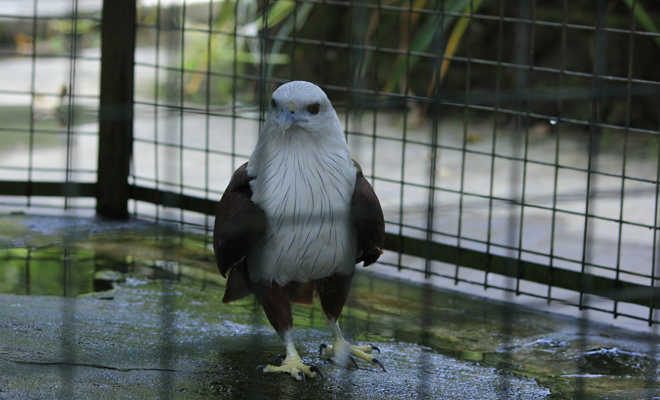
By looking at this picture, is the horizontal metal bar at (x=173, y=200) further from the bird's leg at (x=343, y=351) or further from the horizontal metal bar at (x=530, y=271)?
the bird's leg at (x=343, y=351)

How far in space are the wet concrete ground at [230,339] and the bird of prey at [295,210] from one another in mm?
250

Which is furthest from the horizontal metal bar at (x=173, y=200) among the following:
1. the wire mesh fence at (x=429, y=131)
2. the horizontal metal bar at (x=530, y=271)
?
the horizontal metal bar at (x=530, y=271)

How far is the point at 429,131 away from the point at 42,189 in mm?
3539

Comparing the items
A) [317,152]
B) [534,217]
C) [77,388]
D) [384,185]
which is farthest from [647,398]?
[384,185]

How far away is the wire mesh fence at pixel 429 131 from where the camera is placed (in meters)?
3.16

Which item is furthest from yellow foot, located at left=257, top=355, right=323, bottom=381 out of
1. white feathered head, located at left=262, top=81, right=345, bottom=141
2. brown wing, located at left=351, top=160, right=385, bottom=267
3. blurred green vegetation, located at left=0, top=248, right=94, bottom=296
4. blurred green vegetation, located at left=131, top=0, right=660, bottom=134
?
blurred green vegetation, located at left=131, top=0, right=660, bottom=134

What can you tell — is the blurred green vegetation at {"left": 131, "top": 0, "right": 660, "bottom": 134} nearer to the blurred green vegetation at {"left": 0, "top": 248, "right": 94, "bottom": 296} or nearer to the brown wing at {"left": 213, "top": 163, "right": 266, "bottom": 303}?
the blurred green vegetation at {"left": 0, "top": 248, "right": 94, "bottom": 296}

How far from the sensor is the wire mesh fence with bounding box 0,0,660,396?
3160 millimetres

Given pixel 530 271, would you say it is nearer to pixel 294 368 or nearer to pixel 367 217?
pixel 367 217

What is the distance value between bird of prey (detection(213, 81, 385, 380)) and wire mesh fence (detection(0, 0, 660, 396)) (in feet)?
0.44

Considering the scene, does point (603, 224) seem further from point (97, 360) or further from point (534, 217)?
point (97, 360)

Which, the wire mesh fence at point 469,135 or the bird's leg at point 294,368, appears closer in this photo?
the bird's leg at point 294,368

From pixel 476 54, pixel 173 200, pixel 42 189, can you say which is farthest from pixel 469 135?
pixel 42 189

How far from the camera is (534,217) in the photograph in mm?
4914
